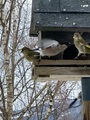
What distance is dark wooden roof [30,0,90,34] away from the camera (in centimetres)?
211

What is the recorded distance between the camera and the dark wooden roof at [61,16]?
2111 mm

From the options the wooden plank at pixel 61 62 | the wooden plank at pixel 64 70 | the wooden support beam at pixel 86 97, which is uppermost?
the wooden plank at pixel 61 62

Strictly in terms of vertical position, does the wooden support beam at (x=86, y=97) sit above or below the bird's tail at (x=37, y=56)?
below

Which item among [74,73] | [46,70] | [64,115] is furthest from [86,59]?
[64,115]

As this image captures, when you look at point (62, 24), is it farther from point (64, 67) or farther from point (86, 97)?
point (86, 97)

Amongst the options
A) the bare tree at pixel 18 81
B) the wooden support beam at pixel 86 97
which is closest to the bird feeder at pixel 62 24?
the wooden support beam at pixel 86 97

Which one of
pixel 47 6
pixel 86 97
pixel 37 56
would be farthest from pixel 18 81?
pixel 47 6

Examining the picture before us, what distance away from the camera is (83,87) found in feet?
8.83

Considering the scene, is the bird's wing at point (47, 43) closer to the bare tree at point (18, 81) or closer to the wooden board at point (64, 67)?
the wooden board at point (64, 67)

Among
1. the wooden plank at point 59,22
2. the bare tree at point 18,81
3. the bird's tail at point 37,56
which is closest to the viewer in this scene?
the wooden plank at point 59,22

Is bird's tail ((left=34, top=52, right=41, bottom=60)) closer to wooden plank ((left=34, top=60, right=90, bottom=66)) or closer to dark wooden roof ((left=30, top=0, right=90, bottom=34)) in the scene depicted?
wooden plank ((left=34, top=60, right=90, bottom=66))

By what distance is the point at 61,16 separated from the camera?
2152mm

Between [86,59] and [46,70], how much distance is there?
27 cm

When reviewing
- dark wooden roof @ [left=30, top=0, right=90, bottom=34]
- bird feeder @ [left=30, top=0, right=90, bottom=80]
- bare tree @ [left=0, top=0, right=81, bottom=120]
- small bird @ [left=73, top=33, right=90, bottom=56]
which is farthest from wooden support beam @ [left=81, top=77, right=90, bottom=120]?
bare tree @ [left=0, top=0, right=81, bottom=120]
